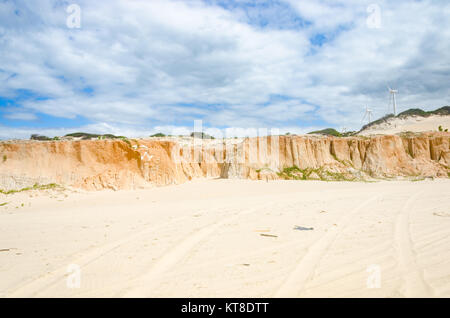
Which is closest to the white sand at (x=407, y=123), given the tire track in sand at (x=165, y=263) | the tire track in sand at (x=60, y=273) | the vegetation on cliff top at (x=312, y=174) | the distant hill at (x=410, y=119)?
the distant hill at (x=410, y=119)

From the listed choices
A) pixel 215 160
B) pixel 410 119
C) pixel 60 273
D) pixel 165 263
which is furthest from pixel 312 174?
pixel 410 119

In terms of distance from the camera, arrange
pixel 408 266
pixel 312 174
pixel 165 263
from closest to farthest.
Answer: pixel 408 266 < pixel 165 263 < pixel 312 174

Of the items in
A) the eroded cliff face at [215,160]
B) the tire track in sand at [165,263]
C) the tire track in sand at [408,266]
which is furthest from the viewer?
the eroded cliff face at [215,160]

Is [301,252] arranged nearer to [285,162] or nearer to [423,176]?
[285,162]

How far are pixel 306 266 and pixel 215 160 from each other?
27.5m

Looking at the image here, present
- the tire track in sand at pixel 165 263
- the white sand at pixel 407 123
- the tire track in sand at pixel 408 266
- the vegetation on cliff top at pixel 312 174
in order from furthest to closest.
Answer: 1. the white sand at pixel 407 123
2. the vegetation on cliff top at pixel 312 174
3. the tire track in sand at pixel 165 263
4. the tire track in sand at pixel 408 266

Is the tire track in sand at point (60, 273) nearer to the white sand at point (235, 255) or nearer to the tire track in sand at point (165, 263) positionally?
the white sand at point (235, 255)

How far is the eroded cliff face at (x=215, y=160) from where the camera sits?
16.3m

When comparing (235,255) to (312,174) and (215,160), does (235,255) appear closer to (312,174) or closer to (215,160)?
(312,174)

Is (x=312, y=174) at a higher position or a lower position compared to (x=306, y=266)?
higher

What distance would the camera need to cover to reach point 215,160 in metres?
30.9

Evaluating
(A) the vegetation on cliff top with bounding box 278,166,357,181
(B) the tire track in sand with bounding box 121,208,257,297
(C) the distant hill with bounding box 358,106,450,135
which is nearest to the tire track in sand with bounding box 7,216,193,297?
(B) the tire track in sand with bounding box 121,208,257,297

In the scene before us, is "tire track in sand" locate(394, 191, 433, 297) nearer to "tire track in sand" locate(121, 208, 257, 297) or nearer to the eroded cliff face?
"tire track in sand" locate(121, 208, 257, 297)

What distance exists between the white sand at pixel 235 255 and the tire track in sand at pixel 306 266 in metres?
0.01
